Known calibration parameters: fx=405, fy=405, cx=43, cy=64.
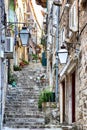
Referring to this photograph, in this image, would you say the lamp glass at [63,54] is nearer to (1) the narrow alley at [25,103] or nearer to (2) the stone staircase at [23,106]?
(1) the narrow alley at [25,103]

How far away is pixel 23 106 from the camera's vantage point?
19.2 m

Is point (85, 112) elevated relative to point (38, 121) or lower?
elevated

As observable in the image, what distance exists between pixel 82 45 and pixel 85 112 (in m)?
1.75

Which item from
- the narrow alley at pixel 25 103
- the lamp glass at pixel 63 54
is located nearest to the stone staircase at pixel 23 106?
the narrow alley at pixel 25 103

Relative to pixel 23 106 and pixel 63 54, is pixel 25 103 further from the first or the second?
pixel 63 54

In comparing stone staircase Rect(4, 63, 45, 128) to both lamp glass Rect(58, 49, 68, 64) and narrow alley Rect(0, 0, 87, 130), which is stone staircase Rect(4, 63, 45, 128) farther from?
lamp glass Rect(58, 49, 68, 64)

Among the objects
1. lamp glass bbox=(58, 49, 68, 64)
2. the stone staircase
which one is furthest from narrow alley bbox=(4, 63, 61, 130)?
lamp glass bbox=(58, 49, 68, 64)

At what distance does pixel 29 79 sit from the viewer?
81.3 feet

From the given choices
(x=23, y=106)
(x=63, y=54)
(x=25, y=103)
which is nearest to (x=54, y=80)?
(x=25, y=103)

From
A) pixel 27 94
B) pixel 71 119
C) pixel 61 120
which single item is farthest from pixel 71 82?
pixel 27 94

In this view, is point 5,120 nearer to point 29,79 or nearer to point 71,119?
point 71,119

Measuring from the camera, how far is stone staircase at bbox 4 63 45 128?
→ 16.3 meters

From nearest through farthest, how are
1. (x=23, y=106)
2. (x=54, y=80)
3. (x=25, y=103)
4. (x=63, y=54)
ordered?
(x=63, y=54) < (x=23, y=106) < (x=54, y=80) < (x=25, y=103)

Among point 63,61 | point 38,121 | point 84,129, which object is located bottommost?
point 38,121
